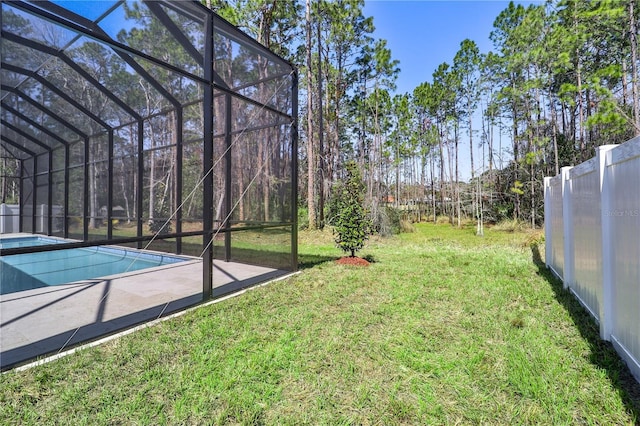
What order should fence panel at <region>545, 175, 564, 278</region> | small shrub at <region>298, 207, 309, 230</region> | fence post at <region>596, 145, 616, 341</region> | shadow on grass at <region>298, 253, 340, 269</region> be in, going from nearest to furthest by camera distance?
1. fence post at <region>596, 145, 616, 341</region>
2. fence panel at <region>545, 175, 564, 278</region>
3. shadow on grass at <region>298, 253, 340, 269</region>
4. small shrub at <region>298, 207, 309, 230</region>

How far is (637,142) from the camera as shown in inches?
70.6

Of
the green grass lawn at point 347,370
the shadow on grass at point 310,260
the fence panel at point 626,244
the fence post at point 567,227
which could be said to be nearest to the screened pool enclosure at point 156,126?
the shadow on grass at point 310,260

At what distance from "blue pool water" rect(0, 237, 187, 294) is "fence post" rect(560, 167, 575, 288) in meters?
5.77

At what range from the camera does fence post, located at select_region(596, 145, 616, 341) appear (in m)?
2.27

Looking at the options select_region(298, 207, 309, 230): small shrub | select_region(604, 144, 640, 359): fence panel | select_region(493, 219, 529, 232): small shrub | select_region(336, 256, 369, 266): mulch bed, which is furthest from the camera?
select_region(493, 219, 529, 232): small shrub

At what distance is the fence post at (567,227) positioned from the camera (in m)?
3.60

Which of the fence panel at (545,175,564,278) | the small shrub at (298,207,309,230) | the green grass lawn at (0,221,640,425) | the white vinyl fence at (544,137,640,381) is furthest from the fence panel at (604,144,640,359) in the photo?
the small shrub at (298,207,309,230)

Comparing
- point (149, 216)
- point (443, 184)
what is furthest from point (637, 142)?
point (443, 184)

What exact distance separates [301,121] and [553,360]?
12.8 m

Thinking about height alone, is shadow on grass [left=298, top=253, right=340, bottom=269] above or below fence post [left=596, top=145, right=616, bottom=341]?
below

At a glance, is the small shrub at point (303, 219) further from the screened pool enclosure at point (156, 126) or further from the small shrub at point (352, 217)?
the small shrub at point (352, 217)

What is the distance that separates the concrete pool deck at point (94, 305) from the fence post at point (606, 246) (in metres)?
Result: 3.83

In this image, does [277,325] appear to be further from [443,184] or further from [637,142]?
[443,184]

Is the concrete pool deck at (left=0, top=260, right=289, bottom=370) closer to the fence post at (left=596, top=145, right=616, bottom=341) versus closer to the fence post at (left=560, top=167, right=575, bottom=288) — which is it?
the fence post at (left=596, top=145, right=616, bottom=341)
